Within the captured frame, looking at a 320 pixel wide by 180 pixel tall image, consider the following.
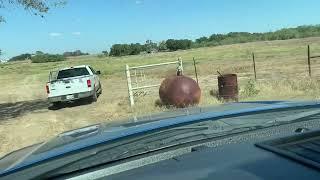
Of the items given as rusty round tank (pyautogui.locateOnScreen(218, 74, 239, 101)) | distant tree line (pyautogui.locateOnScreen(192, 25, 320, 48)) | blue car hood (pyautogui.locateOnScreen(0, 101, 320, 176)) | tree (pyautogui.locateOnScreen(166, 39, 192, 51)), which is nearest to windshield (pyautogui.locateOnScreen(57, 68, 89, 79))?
rusty round tank (pyautogui.locateOnScreen(218, 74, 239, 101))

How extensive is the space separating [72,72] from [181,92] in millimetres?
9542

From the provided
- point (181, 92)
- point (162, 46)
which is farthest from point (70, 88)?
point (162, 46)

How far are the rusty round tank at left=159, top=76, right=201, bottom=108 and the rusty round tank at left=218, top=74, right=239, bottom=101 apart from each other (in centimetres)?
113

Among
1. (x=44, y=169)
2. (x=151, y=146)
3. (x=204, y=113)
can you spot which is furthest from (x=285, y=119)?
(x=44, y=169)

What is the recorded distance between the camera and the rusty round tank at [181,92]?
56.6 feet

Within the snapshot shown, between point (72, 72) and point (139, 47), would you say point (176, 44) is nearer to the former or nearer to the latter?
point (139, 47)

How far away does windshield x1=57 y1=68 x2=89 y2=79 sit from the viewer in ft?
83.6

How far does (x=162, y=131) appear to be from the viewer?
3086 mm

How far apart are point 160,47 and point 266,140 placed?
10859cm

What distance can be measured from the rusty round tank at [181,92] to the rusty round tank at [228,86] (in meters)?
1.13

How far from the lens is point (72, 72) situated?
25.7m

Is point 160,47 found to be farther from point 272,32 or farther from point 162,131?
point 162,131

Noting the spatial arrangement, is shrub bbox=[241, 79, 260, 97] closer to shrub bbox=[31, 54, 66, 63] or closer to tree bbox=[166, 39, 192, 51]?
tree bbox=[166, 39, 192, 51]

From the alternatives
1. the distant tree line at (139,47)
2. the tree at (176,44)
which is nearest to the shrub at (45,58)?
the distant tree line at (139,47)
